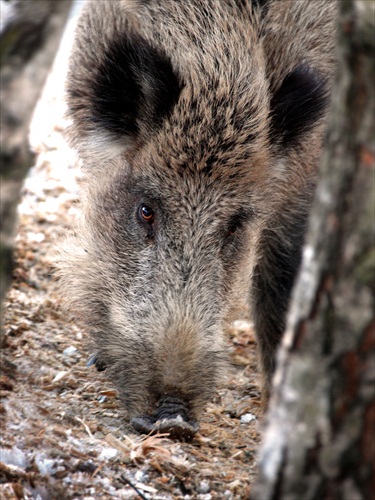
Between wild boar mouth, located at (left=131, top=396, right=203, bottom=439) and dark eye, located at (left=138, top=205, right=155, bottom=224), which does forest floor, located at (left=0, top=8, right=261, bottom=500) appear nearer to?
wild boar mouth, located at (left=131, top=396, right=203, bottom=439)

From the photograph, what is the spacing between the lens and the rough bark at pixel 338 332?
73.7 inches

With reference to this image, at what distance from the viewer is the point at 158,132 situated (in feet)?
14.5

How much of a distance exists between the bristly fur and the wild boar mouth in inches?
1.0

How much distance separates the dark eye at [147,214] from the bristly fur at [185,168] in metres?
0.01

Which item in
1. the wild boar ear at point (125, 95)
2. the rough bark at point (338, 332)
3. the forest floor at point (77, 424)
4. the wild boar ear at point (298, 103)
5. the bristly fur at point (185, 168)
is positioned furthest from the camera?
the wild boar ear at point (298, 103)

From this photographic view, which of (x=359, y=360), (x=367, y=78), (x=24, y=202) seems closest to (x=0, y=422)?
(x=359, y=360)

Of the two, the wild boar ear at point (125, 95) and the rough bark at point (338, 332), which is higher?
the wild boar ear at point (125, 95)

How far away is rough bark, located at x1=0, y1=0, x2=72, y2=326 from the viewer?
2.09 metres

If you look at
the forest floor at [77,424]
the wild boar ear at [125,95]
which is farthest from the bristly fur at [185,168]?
the forest floor at [77,424]

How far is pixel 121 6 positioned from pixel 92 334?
1.90 metres

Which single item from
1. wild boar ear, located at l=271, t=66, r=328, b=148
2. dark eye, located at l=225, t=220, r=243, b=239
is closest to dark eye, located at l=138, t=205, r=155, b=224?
dark eye, located at l=225, t=220, r=243, b=239

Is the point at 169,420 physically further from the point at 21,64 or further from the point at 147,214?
the point at 21,64

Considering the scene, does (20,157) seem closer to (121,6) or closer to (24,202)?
(121,6)

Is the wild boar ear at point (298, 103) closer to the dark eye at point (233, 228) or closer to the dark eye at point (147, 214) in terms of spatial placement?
the dark eye at point (233, 228)
